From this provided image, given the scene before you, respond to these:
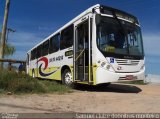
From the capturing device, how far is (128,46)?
13.9 m

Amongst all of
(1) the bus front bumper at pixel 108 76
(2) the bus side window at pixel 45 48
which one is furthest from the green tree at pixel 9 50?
(1) the bus front bumper at pixel 108 76

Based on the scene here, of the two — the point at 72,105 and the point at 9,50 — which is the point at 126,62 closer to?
the point at 72,105

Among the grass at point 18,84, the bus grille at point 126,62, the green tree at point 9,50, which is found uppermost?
the green tree at point 9,50

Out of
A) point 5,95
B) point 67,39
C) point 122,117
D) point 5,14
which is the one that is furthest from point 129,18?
point 5,14

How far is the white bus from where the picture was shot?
1304 centimetres

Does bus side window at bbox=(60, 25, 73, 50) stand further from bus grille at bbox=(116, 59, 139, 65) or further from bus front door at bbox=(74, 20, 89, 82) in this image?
bus grille at bbox=(116, 59, 139, 65)

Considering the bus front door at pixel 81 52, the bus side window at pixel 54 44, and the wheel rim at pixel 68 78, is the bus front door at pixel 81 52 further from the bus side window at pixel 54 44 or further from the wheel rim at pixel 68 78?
the bus side window at pixel 54 44

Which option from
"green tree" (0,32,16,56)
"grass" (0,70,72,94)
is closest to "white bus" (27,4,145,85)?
"grass" (0,70,72,94)

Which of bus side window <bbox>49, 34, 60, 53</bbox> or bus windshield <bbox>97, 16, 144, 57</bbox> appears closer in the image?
bus windshield <bbox>97, 16, 144, 57</bbox>

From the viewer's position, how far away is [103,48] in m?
13.1

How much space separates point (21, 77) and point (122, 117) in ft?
20.0

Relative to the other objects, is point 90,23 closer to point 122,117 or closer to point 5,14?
point 122,117

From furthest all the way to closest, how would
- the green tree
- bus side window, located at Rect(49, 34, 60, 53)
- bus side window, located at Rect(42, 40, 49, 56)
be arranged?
the green tree
bus side window, located at Rect(42, 40, 49, 56)
bus side window, located at Rect(49, 34, 60, 53)

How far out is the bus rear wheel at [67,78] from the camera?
15.6 m
